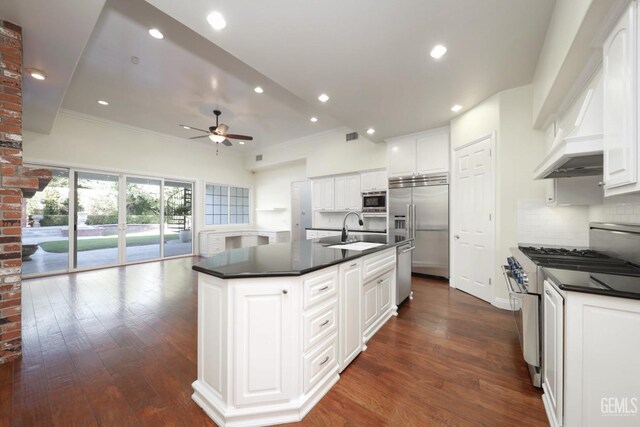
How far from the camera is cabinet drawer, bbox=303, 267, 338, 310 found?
1.52 metres

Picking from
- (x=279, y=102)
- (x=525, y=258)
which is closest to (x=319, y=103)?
(x=279, y=102)

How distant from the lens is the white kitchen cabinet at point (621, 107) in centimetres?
114

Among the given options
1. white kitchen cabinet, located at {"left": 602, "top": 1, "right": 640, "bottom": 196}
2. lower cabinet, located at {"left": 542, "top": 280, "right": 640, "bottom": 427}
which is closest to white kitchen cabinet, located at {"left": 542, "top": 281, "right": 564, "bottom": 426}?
lower cabinet, located at {"left": 542, "top": 280, "right": 640, "bottom": 427}

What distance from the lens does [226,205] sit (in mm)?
7848

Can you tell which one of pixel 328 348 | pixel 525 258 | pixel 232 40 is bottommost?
pixel 328 348

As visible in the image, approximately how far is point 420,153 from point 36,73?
5.55 m

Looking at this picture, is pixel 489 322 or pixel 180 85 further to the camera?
pixel 180 85

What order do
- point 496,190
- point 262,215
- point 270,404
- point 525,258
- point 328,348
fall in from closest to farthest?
point 270,404 → point 328,348 → point 525,258 → point 496,190 → point 262,215

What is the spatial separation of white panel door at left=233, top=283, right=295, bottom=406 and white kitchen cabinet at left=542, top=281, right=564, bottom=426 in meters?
1.48

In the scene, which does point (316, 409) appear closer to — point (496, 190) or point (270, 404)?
point (270, 404)

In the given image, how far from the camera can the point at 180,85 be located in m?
3.76

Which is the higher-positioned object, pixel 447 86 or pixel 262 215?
pixel 447 86

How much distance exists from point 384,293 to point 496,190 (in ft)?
6.89

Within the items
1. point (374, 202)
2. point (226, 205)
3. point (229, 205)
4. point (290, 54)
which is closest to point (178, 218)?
point (226, 205)
